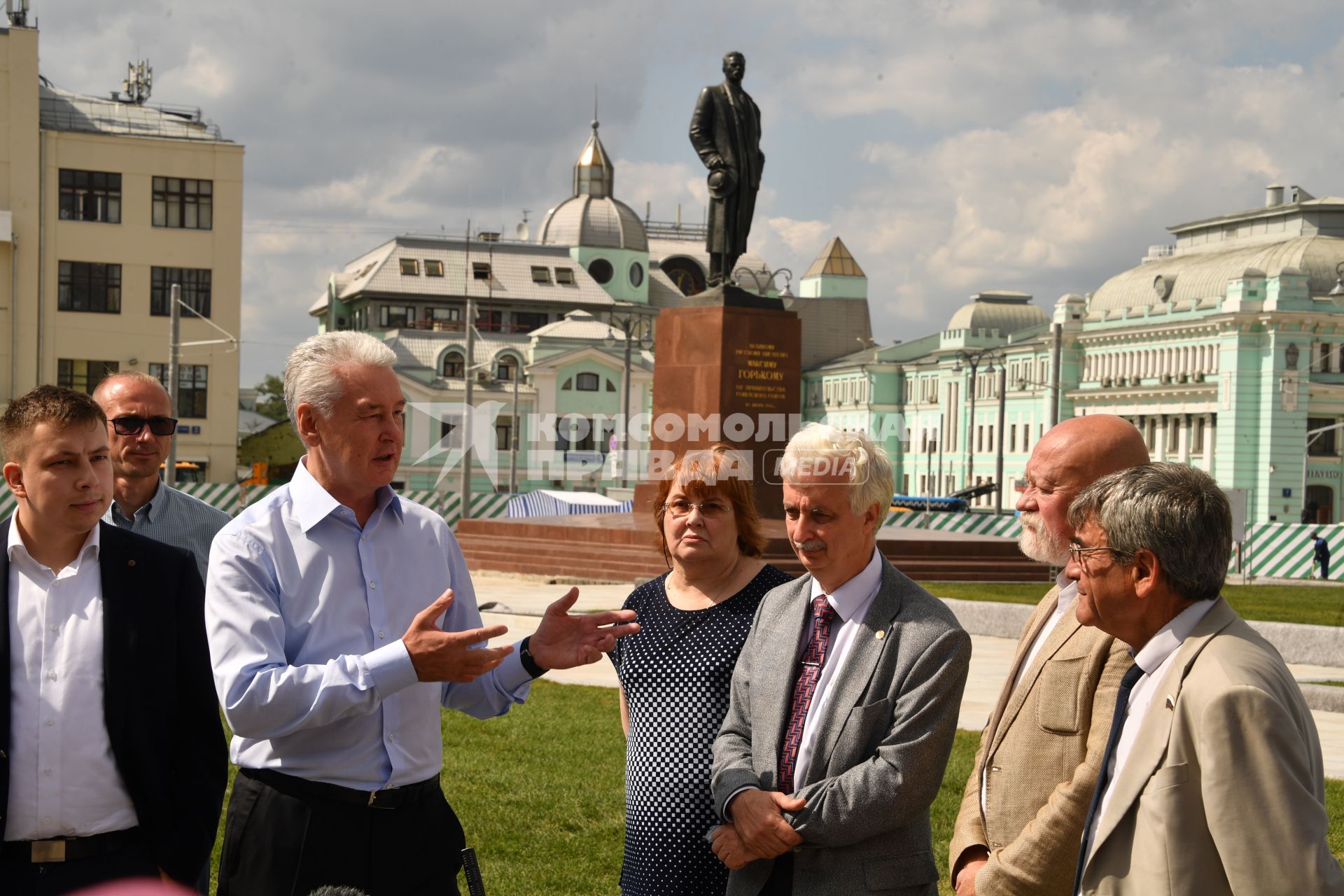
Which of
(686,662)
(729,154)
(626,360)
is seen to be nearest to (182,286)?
(626,360)

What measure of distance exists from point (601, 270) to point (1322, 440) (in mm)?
55954

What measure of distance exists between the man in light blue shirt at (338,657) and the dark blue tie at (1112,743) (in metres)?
1.40

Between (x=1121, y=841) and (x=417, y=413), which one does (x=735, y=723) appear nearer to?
(x=1121, y=841)

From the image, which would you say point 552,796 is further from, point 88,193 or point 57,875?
point 88,193

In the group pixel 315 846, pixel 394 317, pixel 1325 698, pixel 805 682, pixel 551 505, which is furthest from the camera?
pixel 394 317

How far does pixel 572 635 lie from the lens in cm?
412

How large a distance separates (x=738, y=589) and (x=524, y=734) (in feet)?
17.8

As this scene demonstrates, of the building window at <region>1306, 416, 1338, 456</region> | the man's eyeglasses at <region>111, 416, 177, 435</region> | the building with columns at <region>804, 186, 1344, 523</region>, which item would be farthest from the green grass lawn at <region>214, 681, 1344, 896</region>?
the building window at <region>1306, 416, 1338, 456</region>

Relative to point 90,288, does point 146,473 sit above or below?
below

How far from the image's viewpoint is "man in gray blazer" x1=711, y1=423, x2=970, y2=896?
3.93 m

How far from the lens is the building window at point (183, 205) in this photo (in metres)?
50.2

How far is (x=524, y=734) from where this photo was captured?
388 inches

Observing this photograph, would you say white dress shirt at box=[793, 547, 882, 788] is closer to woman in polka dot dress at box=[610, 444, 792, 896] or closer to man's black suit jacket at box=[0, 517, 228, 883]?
woman in polka dot dress at box=[610, 444, 792, 896]

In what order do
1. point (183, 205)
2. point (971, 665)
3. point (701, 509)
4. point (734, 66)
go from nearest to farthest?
point (701, 509)
point (971, 665)
point (734, 66)
point (183, 205)
